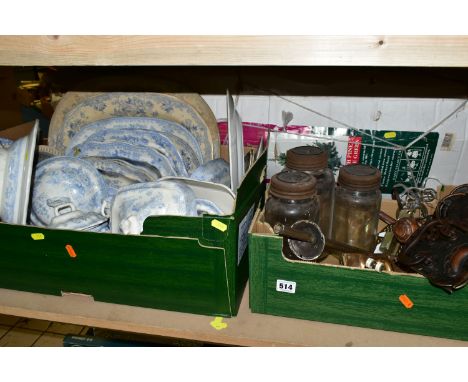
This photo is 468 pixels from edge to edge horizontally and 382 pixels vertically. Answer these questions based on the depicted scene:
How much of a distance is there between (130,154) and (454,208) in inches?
24.9

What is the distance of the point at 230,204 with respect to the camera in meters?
0.72

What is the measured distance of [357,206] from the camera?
0.77 m

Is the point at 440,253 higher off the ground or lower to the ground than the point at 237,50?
lower

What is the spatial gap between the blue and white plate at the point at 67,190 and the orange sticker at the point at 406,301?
552 millimetres

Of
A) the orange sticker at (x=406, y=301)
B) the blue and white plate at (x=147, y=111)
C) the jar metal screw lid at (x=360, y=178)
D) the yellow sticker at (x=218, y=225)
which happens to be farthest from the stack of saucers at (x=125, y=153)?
the orange sticker at (x=406, y=301)

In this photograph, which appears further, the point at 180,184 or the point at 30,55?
the point at 180,184

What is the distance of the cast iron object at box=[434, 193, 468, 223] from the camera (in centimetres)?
65

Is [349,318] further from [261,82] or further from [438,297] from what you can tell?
[261,82]

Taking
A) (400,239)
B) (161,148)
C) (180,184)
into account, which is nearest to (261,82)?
(161,148)

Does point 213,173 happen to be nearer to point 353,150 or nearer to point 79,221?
point 79,221

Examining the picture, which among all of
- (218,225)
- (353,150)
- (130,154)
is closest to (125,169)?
(130,154)

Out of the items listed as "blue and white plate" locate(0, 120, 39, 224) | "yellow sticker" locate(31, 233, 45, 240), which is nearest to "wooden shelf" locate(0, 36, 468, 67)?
"blue and white plate" locate(0, 120, 39, 224)

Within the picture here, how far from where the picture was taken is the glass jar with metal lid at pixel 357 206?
0.71 m

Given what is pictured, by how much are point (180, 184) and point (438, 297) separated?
0.45 meters
